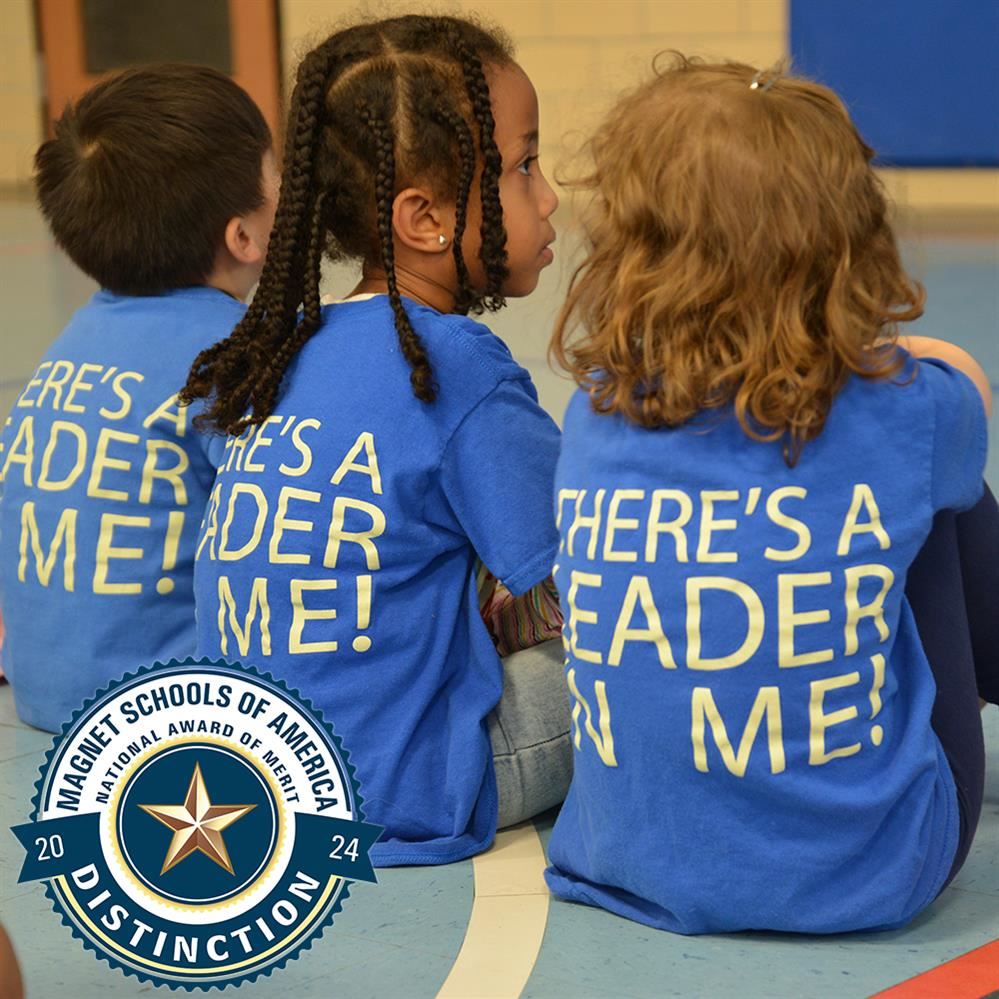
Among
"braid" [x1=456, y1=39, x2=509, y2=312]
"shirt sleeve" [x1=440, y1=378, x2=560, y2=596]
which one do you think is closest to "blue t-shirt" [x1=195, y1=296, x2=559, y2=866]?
"shirt sleeve" [x1=440, y1=378, x2=560, y2=596]

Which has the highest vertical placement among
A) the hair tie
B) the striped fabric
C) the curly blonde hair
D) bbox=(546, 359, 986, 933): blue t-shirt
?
the hair tie

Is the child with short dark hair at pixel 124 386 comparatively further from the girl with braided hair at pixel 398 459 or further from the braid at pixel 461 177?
the braid at pixel 461 177

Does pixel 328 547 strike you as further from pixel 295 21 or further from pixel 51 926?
pixel 295 21

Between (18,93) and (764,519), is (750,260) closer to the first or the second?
(764,519)

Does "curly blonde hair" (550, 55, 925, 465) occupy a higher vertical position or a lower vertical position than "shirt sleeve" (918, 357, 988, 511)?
higher

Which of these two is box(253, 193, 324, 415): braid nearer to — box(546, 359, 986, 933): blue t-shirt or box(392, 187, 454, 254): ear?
box(392, 187, 454, 254): ear

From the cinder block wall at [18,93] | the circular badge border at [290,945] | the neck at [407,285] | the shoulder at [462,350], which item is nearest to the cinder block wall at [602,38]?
the cinder block wall at [18,93]

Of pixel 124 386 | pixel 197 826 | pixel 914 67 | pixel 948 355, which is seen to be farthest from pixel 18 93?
pixel 948 355

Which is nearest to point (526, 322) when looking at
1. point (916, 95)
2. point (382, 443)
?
point (916, 95)

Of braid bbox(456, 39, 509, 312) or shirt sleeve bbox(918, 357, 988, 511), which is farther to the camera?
braid bbox(456, 39, 509, 312)

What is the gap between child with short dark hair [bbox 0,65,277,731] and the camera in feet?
5.68

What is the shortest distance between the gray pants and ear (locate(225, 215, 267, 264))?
65 centimetres

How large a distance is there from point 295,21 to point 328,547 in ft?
24.2

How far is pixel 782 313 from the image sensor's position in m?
1.17
